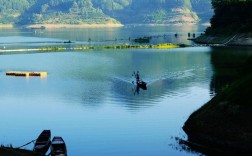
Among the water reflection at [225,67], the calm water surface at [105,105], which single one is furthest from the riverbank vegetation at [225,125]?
the water reflection at [225,67]

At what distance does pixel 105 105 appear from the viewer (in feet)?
298

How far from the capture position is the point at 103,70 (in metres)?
149

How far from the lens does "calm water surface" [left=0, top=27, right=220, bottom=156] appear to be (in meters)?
65.2

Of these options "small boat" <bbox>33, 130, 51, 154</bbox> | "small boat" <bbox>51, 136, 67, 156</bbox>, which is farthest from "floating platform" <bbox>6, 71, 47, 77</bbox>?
"small boat" <bbox>51, 136, 67, 156</bbox>

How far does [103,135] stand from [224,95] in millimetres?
18456

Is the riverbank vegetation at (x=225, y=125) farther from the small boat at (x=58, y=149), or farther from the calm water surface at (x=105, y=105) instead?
the small boat at (x=58, y=149)

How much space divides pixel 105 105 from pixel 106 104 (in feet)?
3.55

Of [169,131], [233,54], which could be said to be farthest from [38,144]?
[233,54]

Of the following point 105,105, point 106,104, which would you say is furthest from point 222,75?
point 105,105

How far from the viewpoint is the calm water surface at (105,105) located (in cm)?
6519

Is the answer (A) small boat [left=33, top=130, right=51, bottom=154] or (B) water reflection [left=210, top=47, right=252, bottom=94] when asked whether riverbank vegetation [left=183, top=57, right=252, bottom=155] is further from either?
(A) small boat [left=33, top=130, right=51, bottom=154]

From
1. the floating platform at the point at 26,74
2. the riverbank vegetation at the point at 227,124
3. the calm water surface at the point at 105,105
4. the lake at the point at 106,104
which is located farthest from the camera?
the floating platform at the point at 26,74

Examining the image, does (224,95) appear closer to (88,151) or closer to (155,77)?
(88,151)

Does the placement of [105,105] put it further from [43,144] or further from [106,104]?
[43,144]
